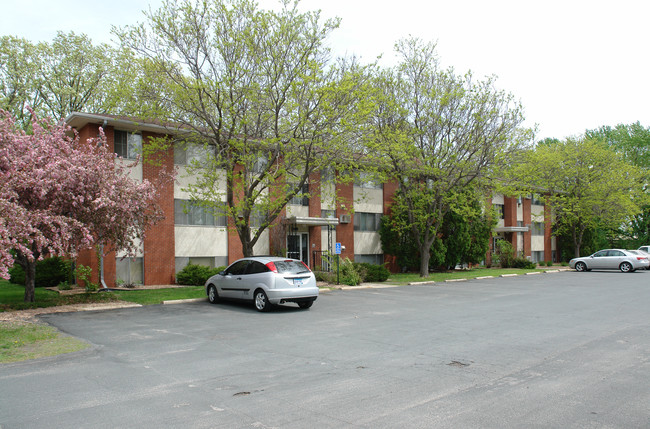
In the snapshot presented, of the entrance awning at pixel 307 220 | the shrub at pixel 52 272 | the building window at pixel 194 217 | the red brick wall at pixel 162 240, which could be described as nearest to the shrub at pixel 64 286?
the shrub at pixel 52 272

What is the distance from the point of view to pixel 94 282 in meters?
20.0

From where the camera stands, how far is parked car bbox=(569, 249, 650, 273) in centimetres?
3150

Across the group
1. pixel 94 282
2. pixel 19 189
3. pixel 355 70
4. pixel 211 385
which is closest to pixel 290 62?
pixel 355 70

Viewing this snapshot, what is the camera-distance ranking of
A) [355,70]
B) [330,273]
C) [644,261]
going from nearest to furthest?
[355,70] < [330,273] < [644,261]

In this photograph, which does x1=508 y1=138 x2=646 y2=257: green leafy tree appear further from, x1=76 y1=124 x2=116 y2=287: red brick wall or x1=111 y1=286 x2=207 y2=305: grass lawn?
x1=76 y1=124 x2=116 y2=287: red brick wall

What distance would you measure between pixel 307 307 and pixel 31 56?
1178 inches

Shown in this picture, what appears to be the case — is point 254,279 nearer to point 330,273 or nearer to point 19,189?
point 19,189

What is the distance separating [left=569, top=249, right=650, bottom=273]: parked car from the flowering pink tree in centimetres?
2953

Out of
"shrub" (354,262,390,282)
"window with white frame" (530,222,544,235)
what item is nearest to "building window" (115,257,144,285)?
"shrub" (354,262,390,282)

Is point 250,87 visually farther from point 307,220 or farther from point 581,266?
point 581,266

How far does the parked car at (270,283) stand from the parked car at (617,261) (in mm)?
25972

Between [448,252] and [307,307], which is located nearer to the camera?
[307,307]

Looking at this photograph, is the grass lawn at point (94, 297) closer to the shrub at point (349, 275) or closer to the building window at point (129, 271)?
the building window at point (129, 271)

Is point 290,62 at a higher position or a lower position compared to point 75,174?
higher
